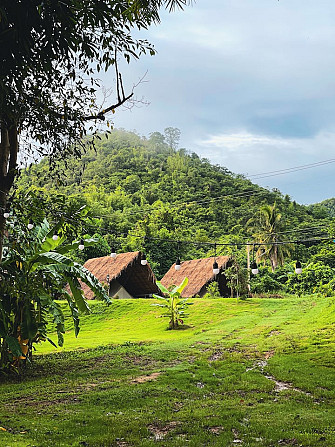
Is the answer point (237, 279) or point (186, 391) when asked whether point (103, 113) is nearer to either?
point (186, 391)

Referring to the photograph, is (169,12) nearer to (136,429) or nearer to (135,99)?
(135,99)

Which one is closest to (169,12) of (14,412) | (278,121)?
(14,412)

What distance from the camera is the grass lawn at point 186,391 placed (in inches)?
200

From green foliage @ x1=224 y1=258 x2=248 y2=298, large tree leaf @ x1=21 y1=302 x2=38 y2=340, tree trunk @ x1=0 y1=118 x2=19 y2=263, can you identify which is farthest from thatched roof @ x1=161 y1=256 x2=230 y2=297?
tree trunk @ x1=0 y1=118 x2=19 y2=263

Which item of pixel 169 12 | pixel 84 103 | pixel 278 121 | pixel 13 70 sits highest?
pixel 278 121

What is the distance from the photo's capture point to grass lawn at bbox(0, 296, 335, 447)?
5070 mm

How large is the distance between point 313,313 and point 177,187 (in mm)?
25607

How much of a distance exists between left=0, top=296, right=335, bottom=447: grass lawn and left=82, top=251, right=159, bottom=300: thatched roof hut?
30.7 feet

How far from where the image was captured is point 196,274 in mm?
27016

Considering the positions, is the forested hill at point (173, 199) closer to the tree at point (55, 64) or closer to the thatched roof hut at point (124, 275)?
the thatched roof hut at point (124, 275)

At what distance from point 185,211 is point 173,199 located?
7.16 feet

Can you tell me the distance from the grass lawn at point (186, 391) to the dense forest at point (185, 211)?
48.9 ft

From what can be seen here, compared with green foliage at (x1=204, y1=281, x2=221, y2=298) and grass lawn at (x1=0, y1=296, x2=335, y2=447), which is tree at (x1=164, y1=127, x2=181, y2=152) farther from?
grass lawn at (x1=0, y1=296, x2=335, y2=447)

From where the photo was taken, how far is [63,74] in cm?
605
